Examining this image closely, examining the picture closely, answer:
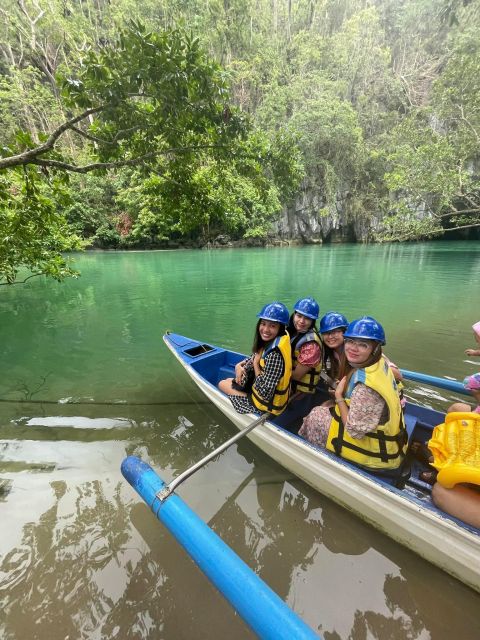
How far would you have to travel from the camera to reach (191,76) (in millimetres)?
3129

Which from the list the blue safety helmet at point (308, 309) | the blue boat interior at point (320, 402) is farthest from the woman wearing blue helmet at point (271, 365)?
the blue safety helmet at point (308, 309)

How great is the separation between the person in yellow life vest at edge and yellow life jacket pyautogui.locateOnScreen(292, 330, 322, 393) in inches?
37.1

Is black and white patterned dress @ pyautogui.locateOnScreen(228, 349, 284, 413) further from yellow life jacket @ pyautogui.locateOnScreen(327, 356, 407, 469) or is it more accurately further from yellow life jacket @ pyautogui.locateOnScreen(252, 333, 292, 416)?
yellow life jacket @ pyautogui.locateOnScreen(327, 356, 407, 469)

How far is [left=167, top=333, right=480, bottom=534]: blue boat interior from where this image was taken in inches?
99.0

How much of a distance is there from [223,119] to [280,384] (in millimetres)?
3275

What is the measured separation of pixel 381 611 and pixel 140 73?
5013 millimetres

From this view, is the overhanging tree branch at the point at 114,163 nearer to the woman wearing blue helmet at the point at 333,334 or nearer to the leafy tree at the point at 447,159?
the woman wearing blue helmet at the point at 333,334

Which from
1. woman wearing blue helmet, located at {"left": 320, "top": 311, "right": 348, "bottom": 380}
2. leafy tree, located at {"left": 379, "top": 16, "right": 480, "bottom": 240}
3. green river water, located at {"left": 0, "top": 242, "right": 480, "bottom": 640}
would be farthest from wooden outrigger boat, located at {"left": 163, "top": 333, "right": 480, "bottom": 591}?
leafy tree, located at {"left": 379, "top": 16, "right": 480, "bottom": 240}

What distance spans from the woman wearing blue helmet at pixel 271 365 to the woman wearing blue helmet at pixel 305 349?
16.2 inches

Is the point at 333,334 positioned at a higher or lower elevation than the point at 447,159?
lower

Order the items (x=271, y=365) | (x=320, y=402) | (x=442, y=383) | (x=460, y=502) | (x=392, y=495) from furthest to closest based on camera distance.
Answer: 1. (x=442, y=383)
2. (x=320, y=402)
3. (x=271, y=365)
4. (x=392, y=495)
5. (x=460, y=502)

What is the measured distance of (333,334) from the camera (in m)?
3.61

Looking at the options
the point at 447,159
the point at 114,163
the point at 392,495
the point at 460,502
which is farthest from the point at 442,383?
the point at 447,159

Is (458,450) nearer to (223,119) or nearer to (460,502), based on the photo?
(460,502)
